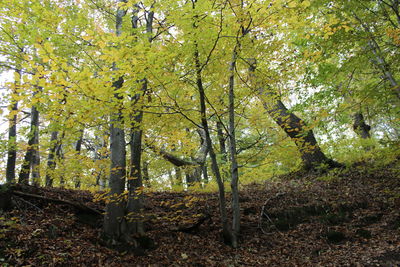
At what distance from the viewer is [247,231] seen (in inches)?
240

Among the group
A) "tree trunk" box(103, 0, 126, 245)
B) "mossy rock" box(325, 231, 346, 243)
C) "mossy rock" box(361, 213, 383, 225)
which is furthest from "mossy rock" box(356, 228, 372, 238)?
"tree trunk" box(103, 0, 126, 245)

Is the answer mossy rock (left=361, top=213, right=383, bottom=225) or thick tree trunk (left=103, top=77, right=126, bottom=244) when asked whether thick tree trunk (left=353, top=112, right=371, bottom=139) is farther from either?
thick tree trunk (left=103, top=77, right=126, bottom=244)

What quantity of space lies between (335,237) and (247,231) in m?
1.92

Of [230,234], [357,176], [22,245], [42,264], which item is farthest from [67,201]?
[357,176]

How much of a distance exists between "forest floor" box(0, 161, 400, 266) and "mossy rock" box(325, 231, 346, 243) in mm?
20

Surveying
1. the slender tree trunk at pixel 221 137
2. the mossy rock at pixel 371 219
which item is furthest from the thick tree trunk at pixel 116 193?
the mossy rock at pixel 371 219

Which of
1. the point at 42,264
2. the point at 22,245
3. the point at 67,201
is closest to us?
the point at 42,264

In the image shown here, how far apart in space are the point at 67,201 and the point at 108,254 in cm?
199

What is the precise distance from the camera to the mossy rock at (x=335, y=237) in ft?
17.6

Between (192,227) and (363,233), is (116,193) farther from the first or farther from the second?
(363,233)

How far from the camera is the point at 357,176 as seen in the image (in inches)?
316

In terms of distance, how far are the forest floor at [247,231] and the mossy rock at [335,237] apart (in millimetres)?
20

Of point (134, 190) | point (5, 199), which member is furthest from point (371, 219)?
point (5, 199)

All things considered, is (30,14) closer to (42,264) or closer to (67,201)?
(67,201)
